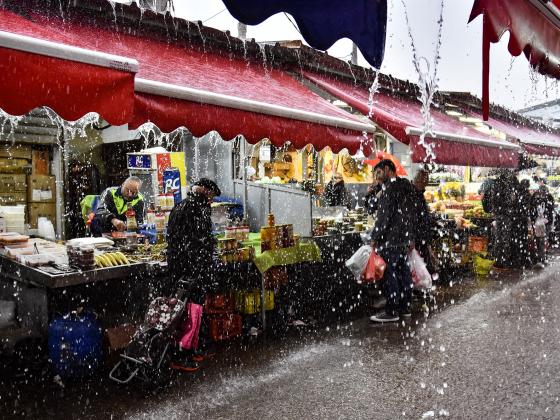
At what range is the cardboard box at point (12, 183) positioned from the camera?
11.7 meters

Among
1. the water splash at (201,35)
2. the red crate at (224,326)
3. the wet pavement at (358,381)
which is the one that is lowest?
the wet pavement at (358,381)

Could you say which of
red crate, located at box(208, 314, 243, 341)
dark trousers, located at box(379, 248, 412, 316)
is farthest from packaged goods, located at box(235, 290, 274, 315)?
dark trousers, located at box(379, 248, 412, 316)

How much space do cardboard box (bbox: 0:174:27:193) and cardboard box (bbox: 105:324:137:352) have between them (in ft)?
24.7

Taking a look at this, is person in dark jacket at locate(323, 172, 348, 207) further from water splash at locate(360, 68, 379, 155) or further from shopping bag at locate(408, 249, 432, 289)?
shopping bag at locate(408, 249, 432, 289)

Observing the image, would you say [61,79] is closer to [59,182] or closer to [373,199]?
[373,199]

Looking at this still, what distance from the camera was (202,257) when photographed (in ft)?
18.8

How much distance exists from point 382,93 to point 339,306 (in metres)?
4.64

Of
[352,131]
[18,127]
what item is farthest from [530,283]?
[18,127]

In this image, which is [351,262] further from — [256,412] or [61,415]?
[61,415]

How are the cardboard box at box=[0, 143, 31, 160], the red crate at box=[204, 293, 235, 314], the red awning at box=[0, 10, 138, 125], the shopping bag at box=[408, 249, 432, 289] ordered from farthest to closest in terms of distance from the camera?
1. the cardboard box at box=[0, 143, 31, 160]
2. the shopping bag at box=[408, 249, 432, 289]
3. the red crate at box=[204, 293, 235, 314]
4. the red awning at box=[0, 10, 138, 125]

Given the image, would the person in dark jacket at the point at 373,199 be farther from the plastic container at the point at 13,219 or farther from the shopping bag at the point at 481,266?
the plastic container at the point at 13,219

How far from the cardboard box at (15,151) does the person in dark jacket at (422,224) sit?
9.44m

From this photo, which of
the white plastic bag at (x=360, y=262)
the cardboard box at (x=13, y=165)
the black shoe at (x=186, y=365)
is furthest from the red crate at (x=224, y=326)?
the cardboard box at (x=13, y=165)

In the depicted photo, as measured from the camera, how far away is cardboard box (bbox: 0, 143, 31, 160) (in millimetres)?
11656
